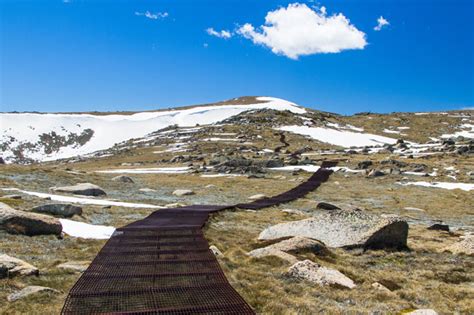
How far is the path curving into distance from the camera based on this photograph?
1023 cm

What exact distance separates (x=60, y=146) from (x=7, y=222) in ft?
448

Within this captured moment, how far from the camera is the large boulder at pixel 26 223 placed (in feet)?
56.6

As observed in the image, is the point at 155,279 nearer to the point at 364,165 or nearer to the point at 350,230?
the point at 350,230

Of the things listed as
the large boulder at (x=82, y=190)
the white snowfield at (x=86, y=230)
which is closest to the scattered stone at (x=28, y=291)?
the white snowfield at (x=86, y=230)

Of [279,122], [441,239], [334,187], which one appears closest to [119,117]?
Answer: [279,122]

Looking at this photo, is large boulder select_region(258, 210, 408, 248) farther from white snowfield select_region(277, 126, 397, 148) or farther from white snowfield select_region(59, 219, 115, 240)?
white snowfield select_region(277, 126, 397, 148)

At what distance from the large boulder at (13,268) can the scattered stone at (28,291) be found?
123 cm

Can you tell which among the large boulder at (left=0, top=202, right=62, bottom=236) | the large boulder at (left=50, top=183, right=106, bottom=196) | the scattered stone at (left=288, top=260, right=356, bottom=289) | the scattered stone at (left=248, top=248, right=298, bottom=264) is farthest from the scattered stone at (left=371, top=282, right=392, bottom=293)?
the large boulder at (left=50, top=183, right=106, bottom=196)

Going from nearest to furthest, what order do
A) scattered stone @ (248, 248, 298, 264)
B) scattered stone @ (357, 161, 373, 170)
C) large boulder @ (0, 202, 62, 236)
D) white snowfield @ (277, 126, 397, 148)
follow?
scattered stone @ (248, 248, 298, 264) → large boulder @ (0, 202, 62, 236) → scattered stone @ (357, 161, 373, 170) → white snowfield @ (277, 126, 397, 148)

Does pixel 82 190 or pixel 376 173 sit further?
pixel 376 173

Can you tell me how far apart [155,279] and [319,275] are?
5.51 meters

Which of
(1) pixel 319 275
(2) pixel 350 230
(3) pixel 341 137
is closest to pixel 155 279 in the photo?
(1) pixel 319 275

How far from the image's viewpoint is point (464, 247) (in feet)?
60.0

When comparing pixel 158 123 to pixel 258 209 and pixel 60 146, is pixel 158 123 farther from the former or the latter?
pixel 258 209
